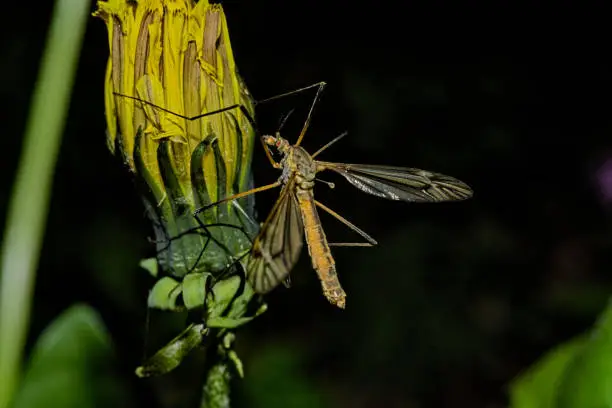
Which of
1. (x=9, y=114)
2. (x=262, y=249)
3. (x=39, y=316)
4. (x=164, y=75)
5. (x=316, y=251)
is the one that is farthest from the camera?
(x=9, y=114)

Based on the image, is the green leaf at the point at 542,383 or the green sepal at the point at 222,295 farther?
the green leaf at the point at 542,383

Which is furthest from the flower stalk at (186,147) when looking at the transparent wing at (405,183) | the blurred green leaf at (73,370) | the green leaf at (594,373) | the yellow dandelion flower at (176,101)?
the green leaf at (594,373)

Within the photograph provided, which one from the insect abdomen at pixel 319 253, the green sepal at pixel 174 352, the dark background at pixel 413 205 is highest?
the green sepal at pixel 174 352

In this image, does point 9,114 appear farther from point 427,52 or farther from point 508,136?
point 508,136

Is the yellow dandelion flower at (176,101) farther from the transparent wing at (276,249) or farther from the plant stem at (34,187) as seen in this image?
the plant stem at (34,187)

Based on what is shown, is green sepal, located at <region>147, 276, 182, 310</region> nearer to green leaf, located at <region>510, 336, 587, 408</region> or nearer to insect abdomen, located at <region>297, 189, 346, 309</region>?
insect abdomen, located at <region>297, 189, 346, 309</region>

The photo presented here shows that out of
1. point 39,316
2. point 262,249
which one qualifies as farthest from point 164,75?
point 39,316
